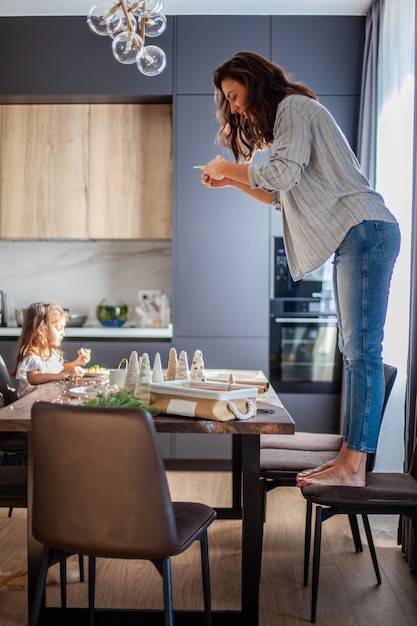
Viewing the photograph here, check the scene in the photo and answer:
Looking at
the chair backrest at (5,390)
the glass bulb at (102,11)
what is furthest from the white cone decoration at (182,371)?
the glass bulb at (102,11)

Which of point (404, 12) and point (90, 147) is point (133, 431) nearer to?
point (404, 12)

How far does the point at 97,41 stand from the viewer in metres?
4.41

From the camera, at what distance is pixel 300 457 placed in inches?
106

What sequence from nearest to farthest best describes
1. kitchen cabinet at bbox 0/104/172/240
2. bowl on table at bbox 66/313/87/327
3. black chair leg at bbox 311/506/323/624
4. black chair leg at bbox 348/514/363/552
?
black chair leg at bbox 311/506/323/624
black chair leg at bbox 348/514/363/552
kitchen cabinet at bbox 0/104/172/240
bowl on table at bbox 66/313/87/327

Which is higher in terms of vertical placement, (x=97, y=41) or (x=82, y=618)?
(x=97, y=41)

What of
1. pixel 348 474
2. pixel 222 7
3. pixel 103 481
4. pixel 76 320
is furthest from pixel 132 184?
pixel 103 481

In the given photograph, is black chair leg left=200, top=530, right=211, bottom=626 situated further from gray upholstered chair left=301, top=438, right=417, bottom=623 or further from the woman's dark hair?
the woman's dark hair

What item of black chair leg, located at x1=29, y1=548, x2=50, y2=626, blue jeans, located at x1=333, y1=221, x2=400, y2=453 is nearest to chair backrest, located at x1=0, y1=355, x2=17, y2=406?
black chair leg, located at x1=29, y1=548, x2=50, y2=626

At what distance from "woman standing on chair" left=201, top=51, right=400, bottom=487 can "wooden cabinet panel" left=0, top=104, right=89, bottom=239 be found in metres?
2.37

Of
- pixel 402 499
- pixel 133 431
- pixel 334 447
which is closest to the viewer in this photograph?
pixel 133 431

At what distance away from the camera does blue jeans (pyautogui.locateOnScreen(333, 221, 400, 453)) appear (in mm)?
2236

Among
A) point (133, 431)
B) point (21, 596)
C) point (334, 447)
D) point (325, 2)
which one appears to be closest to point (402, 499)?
point (334, 447)

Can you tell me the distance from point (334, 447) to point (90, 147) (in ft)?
8.57

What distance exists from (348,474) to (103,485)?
887mm
